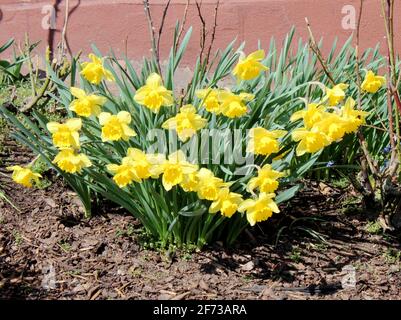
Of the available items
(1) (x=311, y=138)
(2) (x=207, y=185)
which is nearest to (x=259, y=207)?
(2) (x=207, y=185)

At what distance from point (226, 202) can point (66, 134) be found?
702mm

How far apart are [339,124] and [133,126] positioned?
3.08ft

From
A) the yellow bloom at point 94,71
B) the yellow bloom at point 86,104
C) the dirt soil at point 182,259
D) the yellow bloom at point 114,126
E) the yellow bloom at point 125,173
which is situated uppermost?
the yellow bloom at point 94,71

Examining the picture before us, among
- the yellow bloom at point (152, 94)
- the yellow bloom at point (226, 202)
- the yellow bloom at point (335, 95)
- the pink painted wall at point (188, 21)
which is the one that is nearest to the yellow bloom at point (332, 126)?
the yellow bloom at point (335, 95)

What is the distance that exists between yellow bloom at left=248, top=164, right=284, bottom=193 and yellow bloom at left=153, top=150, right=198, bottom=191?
0.82 feet

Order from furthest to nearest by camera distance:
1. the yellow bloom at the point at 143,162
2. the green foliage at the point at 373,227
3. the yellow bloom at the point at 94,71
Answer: the green foliage at the point at 373,227 < the yellow bloom at the point at 94,71 < the yellow bloom at the point at 143,162

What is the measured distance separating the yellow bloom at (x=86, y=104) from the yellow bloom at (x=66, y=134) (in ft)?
0.17

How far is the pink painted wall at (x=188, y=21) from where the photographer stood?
16.7ft

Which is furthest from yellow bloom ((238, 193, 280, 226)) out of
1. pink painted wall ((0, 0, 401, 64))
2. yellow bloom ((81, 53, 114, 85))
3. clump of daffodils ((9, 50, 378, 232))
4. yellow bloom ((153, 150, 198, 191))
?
pink painted wall ((0, 0, 401, 64))

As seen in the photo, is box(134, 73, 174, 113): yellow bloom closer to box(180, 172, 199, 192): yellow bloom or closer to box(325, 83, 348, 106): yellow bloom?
box(180, 172, 199, 192): yellow bloom

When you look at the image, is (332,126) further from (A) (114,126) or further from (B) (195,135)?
(A) (114,126)

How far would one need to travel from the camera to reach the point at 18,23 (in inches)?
226

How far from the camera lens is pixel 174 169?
2637 mm

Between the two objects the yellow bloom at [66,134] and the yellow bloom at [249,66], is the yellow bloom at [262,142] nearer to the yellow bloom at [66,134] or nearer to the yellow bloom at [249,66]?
the yellow bloom at [249,66]
